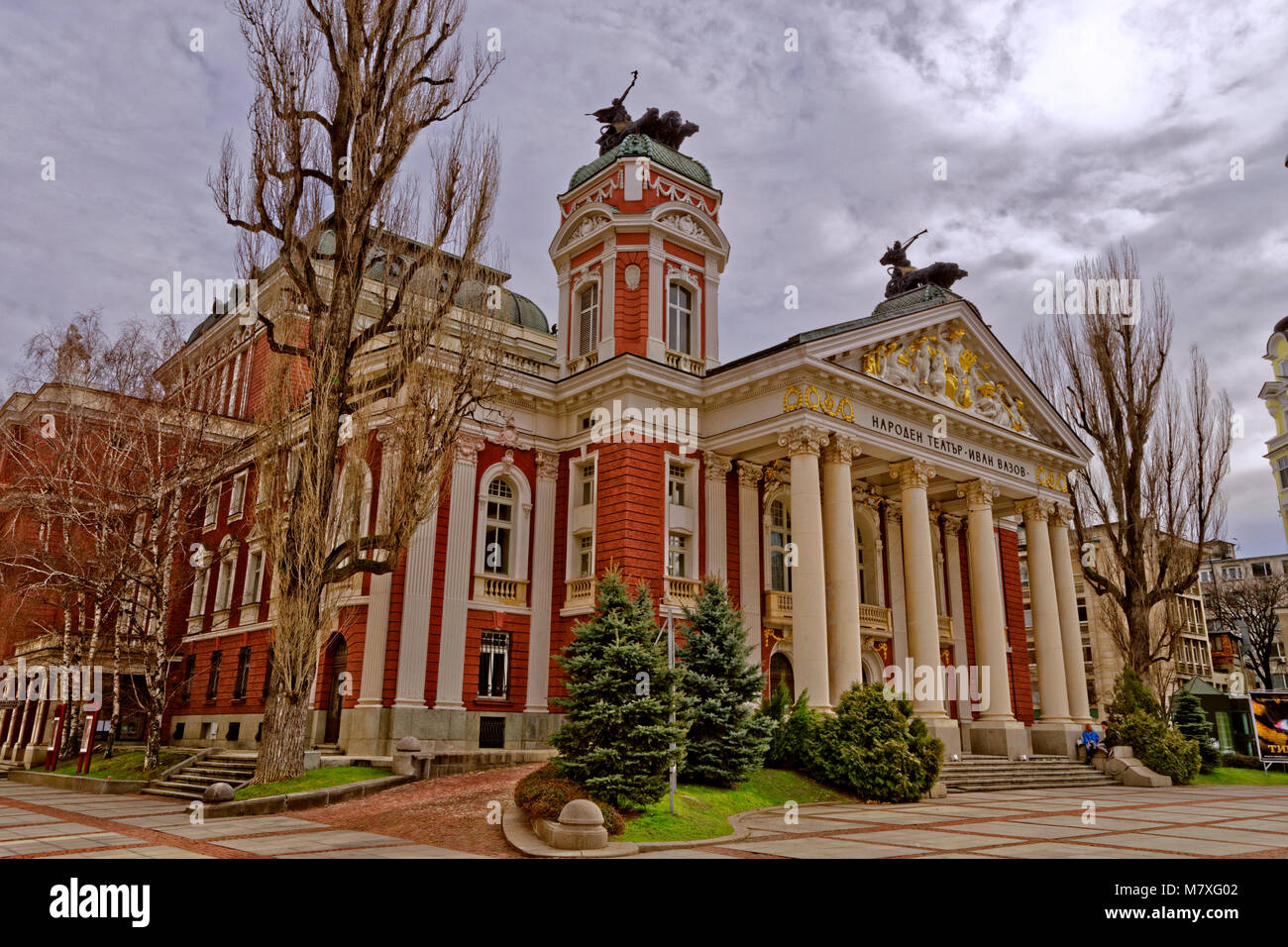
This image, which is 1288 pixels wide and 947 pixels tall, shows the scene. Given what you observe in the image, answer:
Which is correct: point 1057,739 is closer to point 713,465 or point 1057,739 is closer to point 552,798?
point 713,465

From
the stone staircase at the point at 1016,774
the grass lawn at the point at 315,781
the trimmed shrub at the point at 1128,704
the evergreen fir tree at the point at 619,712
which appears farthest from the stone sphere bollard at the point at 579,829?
the trimmed shrub at the point at 1128,704

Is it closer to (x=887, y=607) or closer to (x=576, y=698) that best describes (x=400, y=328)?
(x=576, y=698)

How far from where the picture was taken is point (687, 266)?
29094 mm

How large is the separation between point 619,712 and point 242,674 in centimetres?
2078

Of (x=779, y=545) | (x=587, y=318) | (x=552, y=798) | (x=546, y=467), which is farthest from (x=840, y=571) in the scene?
(x=552, y=798)

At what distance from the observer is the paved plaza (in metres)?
11.2

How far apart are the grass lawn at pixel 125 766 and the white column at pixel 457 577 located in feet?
22.7

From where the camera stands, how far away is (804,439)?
24.0 m

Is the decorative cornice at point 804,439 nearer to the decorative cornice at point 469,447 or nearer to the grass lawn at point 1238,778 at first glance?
the decorative cornice at point 469,447

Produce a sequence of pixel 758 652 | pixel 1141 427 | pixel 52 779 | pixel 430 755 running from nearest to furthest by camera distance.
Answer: pixel 430 755 < pixel 52 779 < pixel 758 652 < pixel 1141 427

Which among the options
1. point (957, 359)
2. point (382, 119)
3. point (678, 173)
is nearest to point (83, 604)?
point (382, 119)

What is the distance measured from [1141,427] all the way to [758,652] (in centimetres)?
1723

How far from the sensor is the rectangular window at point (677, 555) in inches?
998

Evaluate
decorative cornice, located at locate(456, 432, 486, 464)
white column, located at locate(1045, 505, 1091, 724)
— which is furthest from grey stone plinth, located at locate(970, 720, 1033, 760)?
decorative cornice, located at locate(456, 432, 486, 464)
